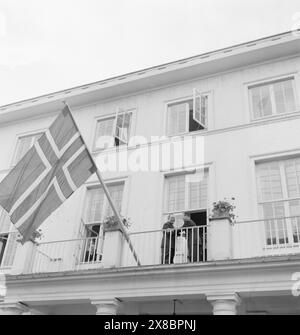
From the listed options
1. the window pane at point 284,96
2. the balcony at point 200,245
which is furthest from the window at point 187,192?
the window pane at point 284,96

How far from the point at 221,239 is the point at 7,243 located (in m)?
7.24

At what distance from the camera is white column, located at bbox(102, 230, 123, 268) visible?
906cm

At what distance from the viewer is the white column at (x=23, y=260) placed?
10086mm

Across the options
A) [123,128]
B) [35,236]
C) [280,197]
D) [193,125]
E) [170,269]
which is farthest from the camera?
[123,128]

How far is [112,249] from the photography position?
30.1 ft

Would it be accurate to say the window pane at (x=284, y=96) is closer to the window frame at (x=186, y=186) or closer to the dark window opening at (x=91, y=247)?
the window frame at (x=186, y=186)

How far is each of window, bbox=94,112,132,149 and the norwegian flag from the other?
4.06 meters

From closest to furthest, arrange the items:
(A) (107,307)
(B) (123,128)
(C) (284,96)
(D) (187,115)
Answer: (A) (107,307) → (C) (284,96) → (D) (187,115) → (B) (123,128)

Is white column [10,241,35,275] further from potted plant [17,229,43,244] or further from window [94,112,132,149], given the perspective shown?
window [94,112,132,149]

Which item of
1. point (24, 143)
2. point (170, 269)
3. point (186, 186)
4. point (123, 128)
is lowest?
point (170, 269)

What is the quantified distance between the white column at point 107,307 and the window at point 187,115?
5418mm

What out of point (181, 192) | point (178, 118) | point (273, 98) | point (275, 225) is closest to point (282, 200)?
point (275, 225)

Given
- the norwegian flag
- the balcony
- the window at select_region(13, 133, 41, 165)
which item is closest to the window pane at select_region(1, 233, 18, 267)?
the balcony

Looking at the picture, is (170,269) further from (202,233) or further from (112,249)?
(202,233)
